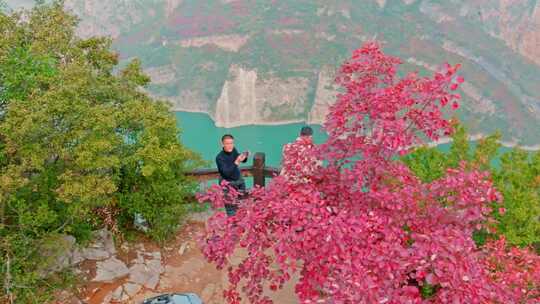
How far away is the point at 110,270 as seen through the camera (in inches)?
257

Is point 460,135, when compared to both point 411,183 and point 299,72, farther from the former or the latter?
point 299,72

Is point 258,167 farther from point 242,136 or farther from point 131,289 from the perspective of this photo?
point 242,136

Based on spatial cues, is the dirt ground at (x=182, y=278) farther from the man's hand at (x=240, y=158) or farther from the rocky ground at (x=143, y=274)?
the man's hand at (x=240, y=158)

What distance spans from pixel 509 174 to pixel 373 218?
6.97 meters

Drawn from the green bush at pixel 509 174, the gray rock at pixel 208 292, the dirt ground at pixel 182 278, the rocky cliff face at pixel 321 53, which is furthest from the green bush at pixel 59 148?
the rocky cliff face at pixel 321 53

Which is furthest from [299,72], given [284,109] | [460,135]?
[460,135]

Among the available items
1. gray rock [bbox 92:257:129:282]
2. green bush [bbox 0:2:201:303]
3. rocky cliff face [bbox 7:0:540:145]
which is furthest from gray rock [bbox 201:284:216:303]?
rocky cliff face [bbox 7:0:540:145]

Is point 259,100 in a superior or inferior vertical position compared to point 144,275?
inferior

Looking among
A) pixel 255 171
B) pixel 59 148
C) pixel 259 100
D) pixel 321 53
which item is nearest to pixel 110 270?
pixel 59 148

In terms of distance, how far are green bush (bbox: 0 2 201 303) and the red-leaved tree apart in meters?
2.48

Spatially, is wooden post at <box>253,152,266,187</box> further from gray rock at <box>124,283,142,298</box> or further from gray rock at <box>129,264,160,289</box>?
gray rock at <box>124,283,142,298</box>

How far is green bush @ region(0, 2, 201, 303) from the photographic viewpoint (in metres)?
5.07

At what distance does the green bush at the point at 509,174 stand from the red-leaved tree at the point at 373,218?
5014 millimetres

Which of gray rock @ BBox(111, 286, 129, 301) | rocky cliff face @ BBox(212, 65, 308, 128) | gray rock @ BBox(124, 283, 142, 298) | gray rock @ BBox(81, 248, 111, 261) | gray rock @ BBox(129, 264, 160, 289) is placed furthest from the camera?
rocky cliff face @ BBox(212, 65, 308, 128)
